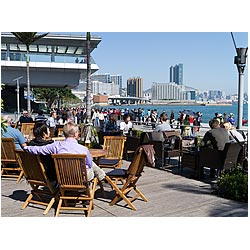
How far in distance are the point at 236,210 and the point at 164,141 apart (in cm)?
368

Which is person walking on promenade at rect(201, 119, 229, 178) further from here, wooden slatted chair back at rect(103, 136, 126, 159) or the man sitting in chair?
the man sitting in chair

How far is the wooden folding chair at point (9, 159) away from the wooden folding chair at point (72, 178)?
2.17 m

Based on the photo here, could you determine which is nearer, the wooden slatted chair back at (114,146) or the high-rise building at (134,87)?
the wooden slatted chair back at (114,146)

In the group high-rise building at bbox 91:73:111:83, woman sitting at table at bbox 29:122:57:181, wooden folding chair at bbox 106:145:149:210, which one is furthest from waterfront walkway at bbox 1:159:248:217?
high-rise building at bbox 91:73:111:83

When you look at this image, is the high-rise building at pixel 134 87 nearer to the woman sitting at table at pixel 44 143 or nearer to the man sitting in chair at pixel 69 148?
the woman sitting at table at pixel 44 143

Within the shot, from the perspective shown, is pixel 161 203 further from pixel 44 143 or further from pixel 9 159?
pixel 9 159

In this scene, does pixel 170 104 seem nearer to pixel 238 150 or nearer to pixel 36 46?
pixel 36 46

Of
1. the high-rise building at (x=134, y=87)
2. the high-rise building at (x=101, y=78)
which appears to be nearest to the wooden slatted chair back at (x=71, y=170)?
the high-rise building at (x=101, y=78)

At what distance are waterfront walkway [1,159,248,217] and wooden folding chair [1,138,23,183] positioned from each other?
0.81ft

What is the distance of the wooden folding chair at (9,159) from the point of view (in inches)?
266

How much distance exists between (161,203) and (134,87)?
113 meters

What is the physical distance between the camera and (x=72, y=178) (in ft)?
15.1

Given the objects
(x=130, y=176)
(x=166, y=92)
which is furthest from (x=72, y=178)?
(x=166, y=92)
